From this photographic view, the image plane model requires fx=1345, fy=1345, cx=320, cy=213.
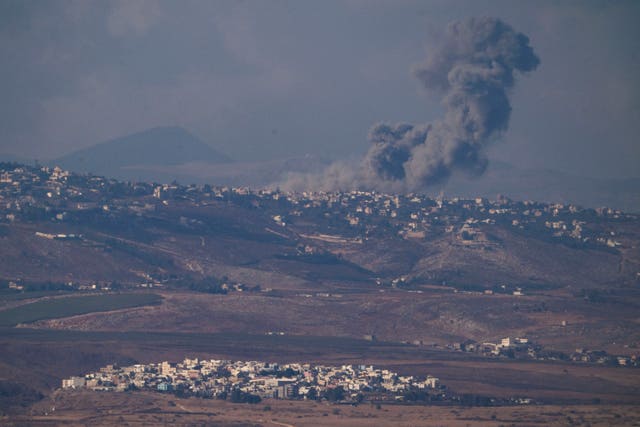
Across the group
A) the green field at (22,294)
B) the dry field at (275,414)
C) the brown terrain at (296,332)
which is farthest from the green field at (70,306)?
the dry field at (275,414)

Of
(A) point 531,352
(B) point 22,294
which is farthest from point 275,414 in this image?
(B) point 22,294

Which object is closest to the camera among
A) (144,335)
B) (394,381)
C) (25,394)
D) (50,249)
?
(25,394)

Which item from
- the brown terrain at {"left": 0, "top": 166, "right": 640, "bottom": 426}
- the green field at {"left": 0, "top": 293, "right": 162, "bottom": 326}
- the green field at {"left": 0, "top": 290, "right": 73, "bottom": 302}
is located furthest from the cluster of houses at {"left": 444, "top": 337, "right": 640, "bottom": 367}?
the green field at {"left": 0, "top": 290, "right": 73, "bottom": 302}

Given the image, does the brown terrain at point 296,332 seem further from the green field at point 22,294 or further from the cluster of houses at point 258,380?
the cluster of houses at point 258,380

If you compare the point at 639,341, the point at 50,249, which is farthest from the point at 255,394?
the point at 50,249

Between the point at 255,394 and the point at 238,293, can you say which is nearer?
the point at 255,394

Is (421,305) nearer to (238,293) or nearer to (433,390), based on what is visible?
(238,293)

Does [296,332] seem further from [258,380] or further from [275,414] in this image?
[275,414]
